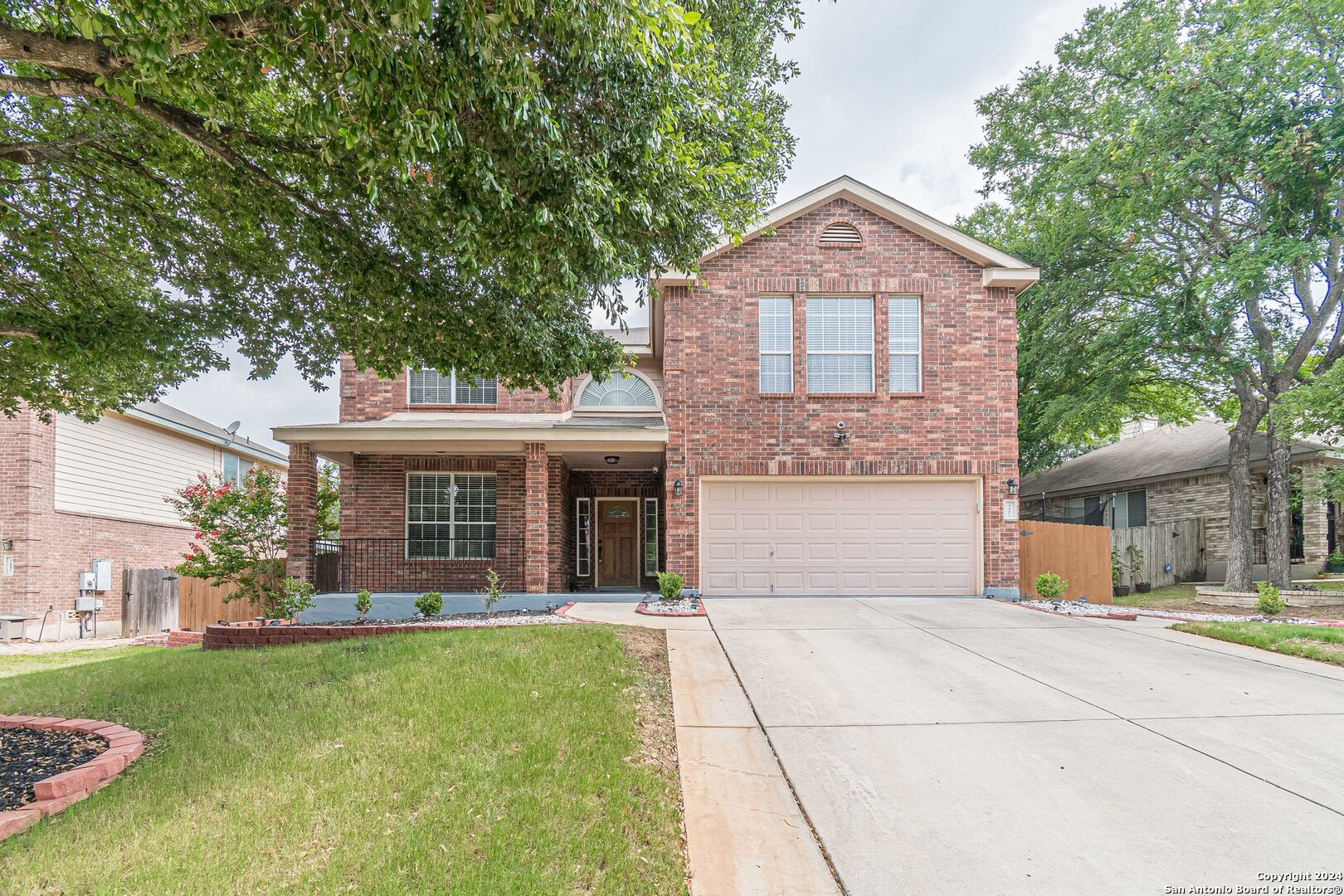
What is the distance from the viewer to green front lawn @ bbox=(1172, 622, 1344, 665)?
23.6ft

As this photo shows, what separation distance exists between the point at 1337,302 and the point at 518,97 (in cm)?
1767

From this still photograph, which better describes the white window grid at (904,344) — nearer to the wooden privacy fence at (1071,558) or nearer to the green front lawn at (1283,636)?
the wooden privacy fence at (1071,558)

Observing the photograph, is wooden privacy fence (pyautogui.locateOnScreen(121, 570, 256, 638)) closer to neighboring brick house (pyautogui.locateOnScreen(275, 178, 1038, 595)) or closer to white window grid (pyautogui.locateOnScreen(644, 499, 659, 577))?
neighboring brick house (pyautogui.locateOnScreen(275, 178, 1038, 595))

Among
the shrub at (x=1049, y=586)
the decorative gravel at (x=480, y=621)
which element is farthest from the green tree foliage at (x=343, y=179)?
the shrub at (x=1049, y=586)

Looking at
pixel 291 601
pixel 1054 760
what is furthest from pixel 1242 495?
pixel 291 601

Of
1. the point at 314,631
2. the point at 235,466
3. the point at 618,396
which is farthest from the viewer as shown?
the point at 235,466

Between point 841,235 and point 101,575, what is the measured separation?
58.9 feet

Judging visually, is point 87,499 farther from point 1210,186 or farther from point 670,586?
point 1210,186

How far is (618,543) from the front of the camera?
50.9 feet

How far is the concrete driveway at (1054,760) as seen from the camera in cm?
318

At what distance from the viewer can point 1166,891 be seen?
116 inches

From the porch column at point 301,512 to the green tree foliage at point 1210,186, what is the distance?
16.9 m

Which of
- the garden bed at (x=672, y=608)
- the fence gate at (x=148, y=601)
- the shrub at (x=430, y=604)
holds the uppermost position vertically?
the shrub at (x=430, y=604)

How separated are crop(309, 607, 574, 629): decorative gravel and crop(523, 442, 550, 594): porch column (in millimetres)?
1084
